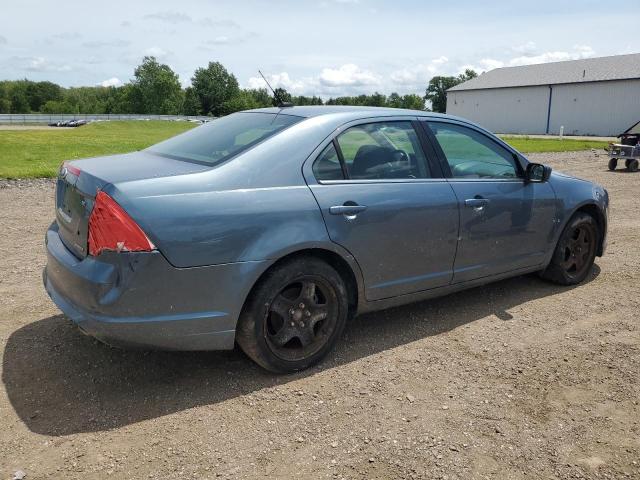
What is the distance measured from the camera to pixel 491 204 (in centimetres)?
424

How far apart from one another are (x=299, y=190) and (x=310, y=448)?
147cm

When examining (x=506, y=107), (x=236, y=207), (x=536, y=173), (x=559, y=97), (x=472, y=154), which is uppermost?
(x=559, y=97)

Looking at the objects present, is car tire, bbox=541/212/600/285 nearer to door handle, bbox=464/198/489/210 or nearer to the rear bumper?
door handle, bbox=464/198/489/210

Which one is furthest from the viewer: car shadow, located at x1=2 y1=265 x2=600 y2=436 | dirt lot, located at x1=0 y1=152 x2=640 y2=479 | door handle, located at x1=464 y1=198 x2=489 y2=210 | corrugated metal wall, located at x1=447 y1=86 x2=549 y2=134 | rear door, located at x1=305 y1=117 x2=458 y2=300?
corrugated metal wall, located at x1=447 y1=86 x2=549 y2=134

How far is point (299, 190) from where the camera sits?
332cm

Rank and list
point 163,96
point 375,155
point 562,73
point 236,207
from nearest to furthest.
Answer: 1. point 236,207
2. point 375,155
3. point 562,73
4. point 163,96

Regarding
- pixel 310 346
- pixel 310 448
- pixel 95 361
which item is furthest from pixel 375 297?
pixel 95 361

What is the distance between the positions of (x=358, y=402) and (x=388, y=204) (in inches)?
51.0

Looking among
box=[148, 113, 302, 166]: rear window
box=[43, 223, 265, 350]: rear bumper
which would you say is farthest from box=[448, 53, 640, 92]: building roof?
box=[43, 223, 265, 350]: rear bumper

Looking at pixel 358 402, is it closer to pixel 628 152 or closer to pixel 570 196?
pixel 570 196

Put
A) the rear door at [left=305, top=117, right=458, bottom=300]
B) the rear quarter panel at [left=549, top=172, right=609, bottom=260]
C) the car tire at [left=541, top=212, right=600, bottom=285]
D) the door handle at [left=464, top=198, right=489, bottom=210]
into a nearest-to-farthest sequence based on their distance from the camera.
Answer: the rear door at [left=305, top=117, right=458, bottom=300] < the door handle at [left=464, top=198, right=489, bottom=210] < the rear quarter panel at [left=549, top=172, right=609, bottom=260] < the car tire at [left=541, top=212, right=600, bottom=285]

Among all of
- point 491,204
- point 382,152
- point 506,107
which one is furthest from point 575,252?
point 506,107

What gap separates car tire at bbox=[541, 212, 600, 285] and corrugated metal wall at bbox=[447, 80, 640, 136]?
51.6m

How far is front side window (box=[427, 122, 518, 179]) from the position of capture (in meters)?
4.19
